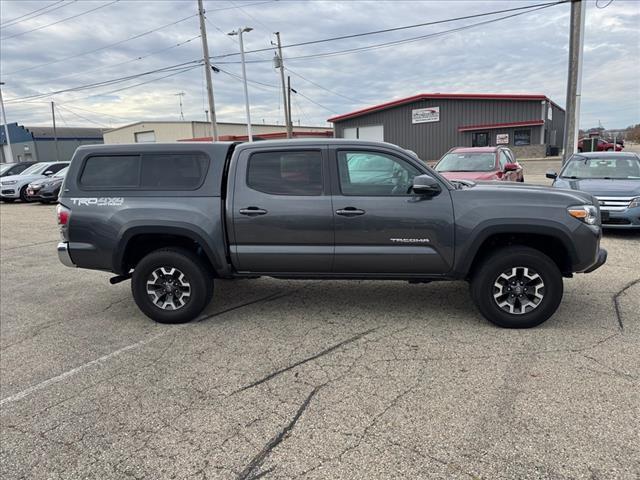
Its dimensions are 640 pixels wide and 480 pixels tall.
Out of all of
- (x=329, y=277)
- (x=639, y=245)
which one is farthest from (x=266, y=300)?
(x=639, y=245)

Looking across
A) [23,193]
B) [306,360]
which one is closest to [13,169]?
[23,193]

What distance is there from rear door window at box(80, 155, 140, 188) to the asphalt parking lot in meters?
1.52

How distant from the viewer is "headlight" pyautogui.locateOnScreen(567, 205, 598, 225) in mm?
4277

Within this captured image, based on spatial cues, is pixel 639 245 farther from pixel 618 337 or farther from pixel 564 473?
pixel 564 473

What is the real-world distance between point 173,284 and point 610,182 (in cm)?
814

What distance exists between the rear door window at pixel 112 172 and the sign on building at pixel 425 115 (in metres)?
29.9

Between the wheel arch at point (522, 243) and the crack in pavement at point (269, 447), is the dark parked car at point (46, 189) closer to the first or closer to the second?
the wheel arch at point (522, 243)

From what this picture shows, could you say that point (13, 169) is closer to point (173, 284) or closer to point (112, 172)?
point (112, 172)

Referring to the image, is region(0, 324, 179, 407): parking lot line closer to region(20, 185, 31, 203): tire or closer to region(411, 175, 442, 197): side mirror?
region(411, 175, 442, 197): side mirror

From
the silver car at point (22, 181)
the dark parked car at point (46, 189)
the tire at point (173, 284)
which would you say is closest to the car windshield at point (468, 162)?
the tire at point (173, 284)

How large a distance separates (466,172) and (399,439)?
29.0 ft

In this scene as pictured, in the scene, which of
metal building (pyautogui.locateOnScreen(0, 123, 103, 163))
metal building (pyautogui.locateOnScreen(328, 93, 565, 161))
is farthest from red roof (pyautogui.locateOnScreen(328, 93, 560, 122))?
metal building (pyautogui.locateOnScreen(0, 123, 103, 163))

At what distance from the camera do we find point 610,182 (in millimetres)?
8711

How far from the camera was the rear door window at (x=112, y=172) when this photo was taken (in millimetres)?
4867
